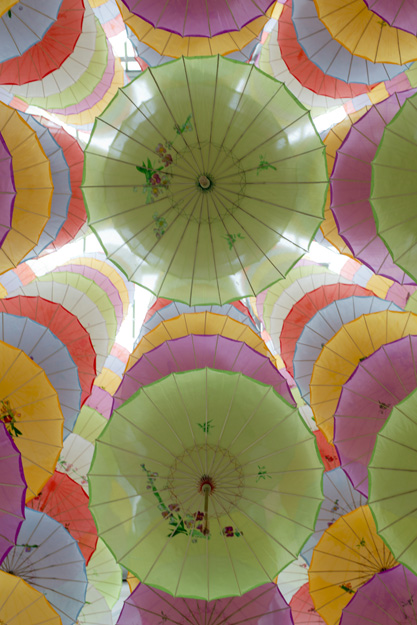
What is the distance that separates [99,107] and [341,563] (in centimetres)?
746

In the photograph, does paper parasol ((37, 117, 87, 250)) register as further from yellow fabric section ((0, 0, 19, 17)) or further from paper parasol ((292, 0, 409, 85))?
paper parasol ((292, 0, 409, 85))

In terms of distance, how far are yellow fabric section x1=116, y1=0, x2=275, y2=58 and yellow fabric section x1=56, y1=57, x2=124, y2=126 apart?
1.73 m

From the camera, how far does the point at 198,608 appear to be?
555 centimetres

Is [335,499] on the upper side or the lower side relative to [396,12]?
lower

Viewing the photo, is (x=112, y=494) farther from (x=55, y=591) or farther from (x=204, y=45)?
(x=204, y=45)

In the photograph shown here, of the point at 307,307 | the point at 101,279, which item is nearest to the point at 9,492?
the point at 101,279

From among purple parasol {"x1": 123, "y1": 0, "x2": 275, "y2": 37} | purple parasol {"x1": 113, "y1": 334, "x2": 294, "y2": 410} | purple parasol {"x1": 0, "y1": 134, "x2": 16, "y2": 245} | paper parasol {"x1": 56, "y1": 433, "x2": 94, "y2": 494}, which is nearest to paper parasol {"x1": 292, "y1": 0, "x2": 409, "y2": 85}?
purple parasol {"x1": 123, "y1": 0, "x2": 275, "y2": 37}

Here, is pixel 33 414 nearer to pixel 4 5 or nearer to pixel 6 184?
pixel 6 184

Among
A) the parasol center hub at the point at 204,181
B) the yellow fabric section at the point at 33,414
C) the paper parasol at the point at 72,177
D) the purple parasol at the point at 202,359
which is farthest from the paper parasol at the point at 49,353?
Answer: the parasol center hub at the point at 204,181

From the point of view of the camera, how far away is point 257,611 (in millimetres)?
5402

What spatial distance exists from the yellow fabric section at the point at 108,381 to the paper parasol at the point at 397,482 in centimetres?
515

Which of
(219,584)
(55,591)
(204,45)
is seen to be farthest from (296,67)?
(55,591)

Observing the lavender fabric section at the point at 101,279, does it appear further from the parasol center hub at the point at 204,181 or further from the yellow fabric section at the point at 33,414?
the parasol center hub at the point at 204,181

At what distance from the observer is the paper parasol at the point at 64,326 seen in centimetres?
654
